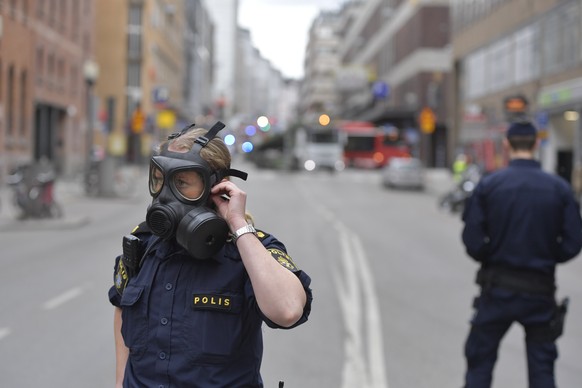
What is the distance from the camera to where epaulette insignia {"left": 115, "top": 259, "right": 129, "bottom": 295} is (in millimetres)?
2789

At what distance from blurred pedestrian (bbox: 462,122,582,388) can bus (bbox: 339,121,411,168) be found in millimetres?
63771

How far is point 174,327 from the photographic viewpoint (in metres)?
2.57

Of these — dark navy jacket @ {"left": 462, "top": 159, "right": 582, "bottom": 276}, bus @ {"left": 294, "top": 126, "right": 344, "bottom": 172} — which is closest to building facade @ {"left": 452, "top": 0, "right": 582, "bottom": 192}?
bus @ {"left": 294, "top": 126, "right": 344, "bottom": 172}

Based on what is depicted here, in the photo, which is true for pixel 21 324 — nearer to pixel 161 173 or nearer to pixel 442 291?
pixel 442 291

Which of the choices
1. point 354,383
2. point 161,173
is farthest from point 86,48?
point 161,173

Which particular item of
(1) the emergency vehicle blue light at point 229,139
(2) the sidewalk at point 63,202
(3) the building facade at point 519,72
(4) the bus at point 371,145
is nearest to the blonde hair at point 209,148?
(1) the emergency vehicle blue light at point 229,139

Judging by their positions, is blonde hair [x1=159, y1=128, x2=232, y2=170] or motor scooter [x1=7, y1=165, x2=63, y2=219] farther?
motor scooter [x1=7, y1=165, x2=63, y2=219]

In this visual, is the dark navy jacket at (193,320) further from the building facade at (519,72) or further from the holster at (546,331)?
the building facade at (519,72)

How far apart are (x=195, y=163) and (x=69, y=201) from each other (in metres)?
26.6

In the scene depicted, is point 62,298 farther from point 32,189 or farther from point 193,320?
point 32,189

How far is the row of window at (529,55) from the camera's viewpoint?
32312 mm

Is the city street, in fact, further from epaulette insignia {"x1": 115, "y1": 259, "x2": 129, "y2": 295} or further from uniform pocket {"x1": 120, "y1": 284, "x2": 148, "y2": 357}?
uniform pocket {"x1": 120, "y1": 284, "x2": 148, "y2": 357}

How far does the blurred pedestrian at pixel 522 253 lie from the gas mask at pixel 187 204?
274 cm

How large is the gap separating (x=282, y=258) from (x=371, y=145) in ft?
226
